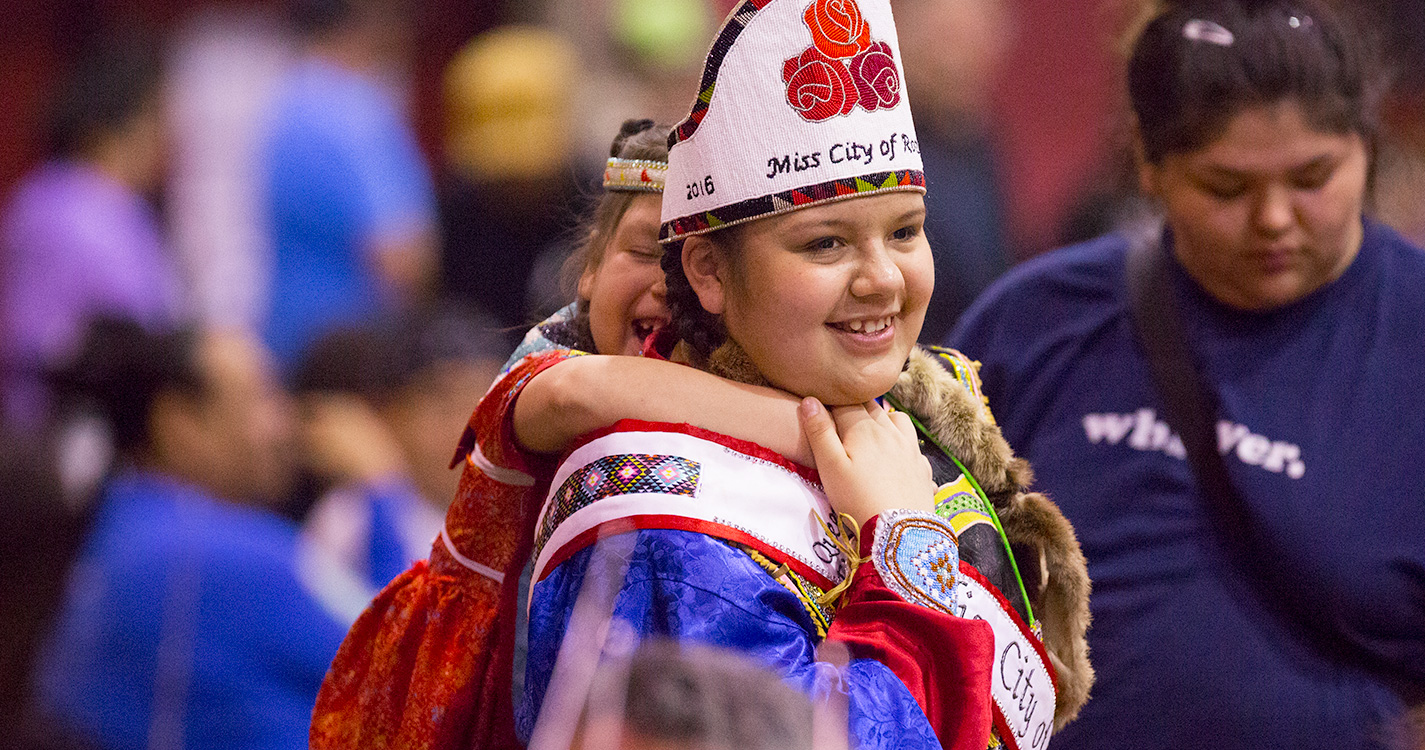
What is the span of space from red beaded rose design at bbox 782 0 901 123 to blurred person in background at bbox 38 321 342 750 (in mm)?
1771

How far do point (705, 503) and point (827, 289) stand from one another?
28 centimetres


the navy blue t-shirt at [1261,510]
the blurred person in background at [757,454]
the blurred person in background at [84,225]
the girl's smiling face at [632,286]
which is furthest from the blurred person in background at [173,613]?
the blurred person in background at [84,225]

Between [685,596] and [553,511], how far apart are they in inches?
9.1

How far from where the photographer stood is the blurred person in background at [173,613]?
2.89 m

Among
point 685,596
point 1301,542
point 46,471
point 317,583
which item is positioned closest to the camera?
point 685,596

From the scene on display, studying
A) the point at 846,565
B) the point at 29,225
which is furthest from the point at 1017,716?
the point at 29,225

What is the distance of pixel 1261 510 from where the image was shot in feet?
8.18

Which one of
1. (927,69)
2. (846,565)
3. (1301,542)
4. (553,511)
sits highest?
(927,69)

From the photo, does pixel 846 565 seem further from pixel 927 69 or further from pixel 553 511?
pixel 927 69

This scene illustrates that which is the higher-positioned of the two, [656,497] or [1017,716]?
[656,497]

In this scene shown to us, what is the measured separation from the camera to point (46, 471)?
2.74 meters

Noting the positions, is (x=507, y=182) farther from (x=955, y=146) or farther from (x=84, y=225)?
(x=955, y=146)

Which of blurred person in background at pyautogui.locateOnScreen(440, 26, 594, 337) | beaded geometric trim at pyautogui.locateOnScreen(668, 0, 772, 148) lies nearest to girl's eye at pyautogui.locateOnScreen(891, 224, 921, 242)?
beaded geometric trim at pyautogui.locateOnScreen(668, 0, 772, 148)

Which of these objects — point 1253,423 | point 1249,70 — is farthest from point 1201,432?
point 1249,70
